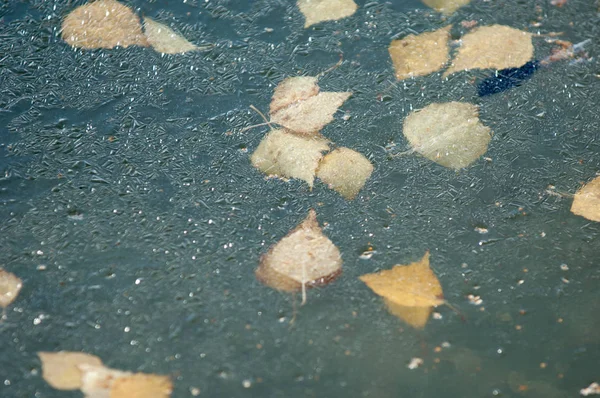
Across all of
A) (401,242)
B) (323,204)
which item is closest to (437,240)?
(401,242)

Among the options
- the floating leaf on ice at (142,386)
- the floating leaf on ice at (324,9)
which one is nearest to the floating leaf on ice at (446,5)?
the floating leaf on ice at (324,9)

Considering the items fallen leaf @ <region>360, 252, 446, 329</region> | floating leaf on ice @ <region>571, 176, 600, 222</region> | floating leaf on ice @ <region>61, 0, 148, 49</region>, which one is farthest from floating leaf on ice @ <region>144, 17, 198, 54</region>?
floating leaf on ice @ <region>571, 176, 600, 222</region>

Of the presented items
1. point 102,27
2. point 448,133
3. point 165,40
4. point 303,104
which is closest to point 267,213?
point 303,104

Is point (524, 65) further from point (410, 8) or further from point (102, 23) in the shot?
point (102, 23)

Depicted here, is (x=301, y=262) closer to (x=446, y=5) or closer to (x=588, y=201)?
(x=588, y=201)

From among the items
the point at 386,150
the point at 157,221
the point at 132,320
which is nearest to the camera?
the point at 132,320

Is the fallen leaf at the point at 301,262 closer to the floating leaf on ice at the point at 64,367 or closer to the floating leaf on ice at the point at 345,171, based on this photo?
the floating leaf on ice at the point at 345,171
